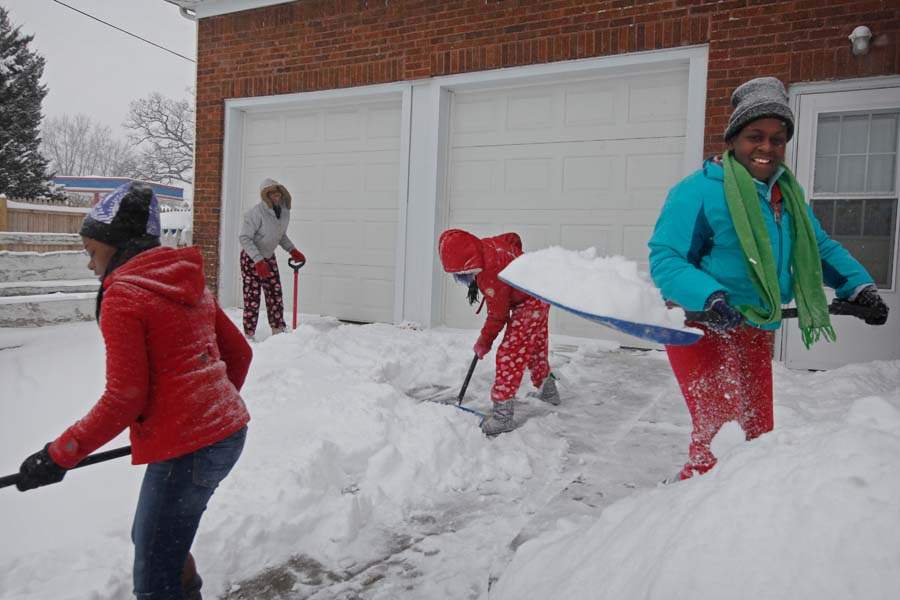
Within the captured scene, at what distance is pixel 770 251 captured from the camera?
2.48 metres

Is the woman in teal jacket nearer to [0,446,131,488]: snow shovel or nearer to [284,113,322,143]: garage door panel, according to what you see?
[0,446,131,488]: snow shovel

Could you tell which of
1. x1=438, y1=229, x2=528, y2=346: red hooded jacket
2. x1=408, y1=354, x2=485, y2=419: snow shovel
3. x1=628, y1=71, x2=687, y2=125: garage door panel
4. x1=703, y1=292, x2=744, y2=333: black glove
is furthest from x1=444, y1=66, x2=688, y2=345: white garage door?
x1=703, y1=292, x2=744, y2=333: black glove

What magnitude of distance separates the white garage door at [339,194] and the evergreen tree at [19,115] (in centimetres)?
2079

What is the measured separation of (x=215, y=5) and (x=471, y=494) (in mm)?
8838

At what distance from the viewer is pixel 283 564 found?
2.81 metres

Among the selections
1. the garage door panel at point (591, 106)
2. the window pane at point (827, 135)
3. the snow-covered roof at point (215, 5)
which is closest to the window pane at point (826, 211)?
the window pane at point (827, 135)

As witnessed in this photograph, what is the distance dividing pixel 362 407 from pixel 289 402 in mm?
518

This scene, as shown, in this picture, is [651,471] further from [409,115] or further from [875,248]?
[409,115]

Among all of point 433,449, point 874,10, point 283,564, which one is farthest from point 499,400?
point 874,10

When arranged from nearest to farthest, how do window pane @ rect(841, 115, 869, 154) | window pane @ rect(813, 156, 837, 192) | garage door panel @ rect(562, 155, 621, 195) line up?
1. window pane @ rect(841, 115, 869, 154)
2. window pane @ rect(813, 156, 837, 192)
3. garage door panel @ rect(562, 155, 621, 195)

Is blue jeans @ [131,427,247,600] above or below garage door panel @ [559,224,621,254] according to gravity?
below

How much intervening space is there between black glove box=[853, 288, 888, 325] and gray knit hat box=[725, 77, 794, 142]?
71cm

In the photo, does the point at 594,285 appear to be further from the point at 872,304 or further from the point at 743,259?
the point at 872,304

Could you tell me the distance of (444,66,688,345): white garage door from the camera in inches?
281
